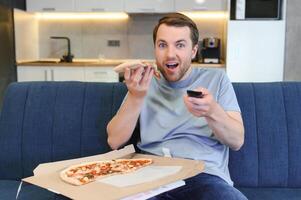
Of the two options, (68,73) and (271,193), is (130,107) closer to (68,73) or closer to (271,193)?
(271,193)

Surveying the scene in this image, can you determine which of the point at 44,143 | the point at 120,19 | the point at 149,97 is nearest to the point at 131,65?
the point at 149,97

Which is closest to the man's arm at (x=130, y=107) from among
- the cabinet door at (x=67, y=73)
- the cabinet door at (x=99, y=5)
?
the cabinet door at (x=67, y=73)

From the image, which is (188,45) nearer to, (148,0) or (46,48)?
(148,0)

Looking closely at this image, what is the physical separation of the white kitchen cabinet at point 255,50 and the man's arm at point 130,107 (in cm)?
273

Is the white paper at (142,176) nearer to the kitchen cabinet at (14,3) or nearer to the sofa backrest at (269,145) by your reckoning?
the sofa backrest at (269,145)

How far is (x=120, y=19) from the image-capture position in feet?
15.0

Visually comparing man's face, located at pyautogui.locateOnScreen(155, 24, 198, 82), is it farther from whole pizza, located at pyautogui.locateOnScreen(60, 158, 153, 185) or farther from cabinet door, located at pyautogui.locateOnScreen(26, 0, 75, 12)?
cabinet door, located at pyautogui.locateOnScreen(26, 0, 75, 12)

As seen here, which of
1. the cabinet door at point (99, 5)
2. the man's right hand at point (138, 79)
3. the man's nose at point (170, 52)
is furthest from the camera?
the cabinet door at point (99, 5)

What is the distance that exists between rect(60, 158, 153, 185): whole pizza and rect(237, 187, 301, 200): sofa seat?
535 mm

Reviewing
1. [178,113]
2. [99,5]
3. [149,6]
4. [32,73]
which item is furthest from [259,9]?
[178,113]

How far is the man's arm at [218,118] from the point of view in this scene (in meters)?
1.22

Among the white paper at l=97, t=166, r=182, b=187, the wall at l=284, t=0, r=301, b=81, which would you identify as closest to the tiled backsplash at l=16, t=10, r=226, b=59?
the wall at l=284, t=0, r=301, b=81

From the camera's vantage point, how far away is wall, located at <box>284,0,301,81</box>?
389cm

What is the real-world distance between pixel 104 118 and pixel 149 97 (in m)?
0.32
